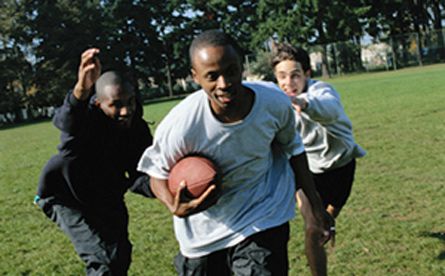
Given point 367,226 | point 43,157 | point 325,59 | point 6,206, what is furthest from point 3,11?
point 367,226

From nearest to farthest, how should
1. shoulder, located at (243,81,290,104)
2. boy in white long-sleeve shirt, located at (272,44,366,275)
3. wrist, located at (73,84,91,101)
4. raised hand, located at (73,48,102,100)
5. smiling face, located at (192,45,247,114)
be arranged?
smiling face, located at (192,45,247,114), shoulder, located at (243,81,290,104), raised hand, located at (73,48,102,100), wrist, located at (73,84,91,101), boy in white long-sleeve shirt, located at (272,44,366,275)

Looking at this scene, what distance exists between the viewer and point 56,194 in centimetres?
453


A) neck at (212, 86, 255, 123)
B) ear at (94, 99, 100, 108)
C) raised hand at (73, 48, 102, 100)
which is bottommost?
neck at (212, 86, 255, 123)

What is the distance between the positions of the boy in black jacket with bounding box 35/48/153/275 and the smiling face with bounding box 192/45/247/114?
1150 mm

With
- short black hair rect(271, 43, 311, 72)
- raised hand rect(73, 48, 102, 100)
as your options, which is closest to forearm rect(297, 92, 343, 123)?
short black hair rect(271, 43, 311, 72)

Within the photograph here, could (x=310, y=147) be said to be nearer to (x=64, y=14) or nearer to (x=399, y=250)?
(x=399, y=250)

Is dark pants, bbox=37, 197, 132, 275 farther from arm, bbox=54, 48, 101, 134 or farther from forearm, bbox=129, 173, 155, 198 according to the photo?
arm, bbox=54, 48, 101, 134

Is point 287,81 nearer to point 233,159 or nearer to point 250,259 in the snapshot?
point 233,159

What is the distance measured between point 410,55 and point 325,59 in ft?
25.2

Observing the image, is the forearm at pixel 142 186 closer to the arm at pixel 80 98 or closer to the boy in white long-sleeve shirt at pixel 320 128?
the arm at pixel 80 98

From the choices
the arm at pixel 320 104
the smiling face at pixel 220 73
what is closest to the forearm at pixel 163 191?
the smiling face at pixel 220 73

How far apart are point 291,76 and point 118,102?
1.46 meters

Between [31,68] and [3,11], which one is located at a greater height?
[3,11]

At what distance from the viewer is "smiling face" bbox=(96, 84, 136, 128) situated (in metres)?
4.22
